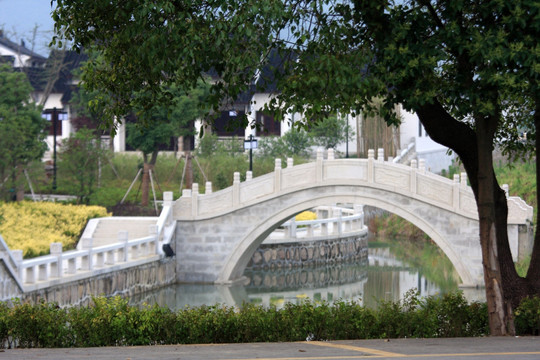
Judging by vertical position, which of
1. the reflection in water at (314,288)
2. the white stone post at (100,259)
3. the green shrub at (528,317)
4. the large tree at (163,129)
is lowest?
the reflection in water at (314,288)

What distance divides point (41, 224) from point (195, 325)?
19642mm

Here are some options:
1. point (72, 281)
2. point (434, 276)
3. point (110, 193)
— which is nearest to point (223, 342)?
point (72, 281)

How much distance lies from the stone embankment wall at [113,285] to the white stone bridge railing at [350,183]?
1917mm

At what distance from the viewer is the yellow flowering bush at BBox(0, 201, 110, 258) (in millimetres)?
26859

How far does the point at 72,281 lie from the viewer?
22531mm

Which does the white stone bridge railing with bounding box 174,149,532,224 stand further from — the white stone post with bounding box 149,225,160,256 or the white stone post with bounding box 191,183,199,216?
the white stone post with bounding box 149,225,160,256

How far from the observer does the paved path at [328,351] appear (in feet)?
31.0

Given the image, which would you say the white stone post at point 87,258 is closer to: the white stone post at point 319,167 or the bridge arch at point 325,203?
the bridge arch at point 325,203

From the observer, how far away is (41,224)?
2989cm

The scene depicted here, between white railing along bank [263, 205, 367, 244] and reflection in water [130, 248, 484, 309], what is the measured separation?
3.73ft

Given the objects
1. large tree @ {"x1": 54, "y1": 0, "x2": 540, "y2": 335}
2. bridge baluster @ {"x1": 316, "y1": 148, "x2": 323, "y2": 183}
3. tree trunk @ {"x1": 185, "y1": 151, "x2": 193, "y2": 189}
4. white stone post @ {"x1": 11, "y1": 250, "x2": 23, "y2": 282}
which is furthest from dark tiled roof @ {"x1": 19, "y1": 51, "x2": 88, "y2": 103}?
large tree @ {"x1": 54, "y1": 0, "x2": 540, "y2": 335}

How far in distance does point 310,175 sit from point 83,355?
59.6ft

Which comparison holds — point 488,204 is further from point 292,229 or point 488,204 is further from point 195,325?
point 292,229

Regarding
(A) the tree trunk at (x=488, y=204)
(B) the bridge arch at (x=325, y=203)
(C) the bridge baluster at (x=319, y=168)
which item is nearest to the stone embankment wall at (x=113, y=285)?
(B) the bridge arch at (x=325, y=203)
